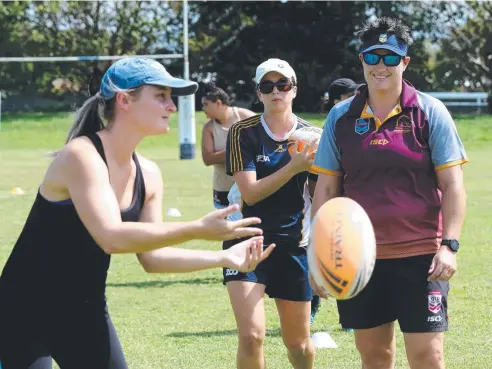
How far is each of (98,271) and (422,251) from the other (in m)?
1.69

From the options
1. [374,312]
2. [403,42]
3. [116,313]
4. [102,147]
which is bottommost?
[116,313]

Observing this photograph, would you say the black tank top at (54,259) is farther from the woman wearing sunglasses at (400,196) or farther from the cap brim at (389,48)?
the cap brim at (389,48)

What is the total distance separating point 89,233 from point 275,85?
2543mm

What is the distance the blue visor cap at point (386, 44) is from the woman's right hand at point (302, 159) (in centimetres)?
96

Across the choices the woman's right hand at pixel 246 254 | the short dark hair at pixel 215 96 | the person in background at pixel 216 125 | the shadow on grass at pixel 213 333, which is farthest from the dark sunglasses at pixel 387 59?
the short dark hair at pixel 215 96

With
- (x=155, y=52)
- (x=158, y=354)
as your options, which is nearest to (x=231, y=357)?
(x=158, y=354)

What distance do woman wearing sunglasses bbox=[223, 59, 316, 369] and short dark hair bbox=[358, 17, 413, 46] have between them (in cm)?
113

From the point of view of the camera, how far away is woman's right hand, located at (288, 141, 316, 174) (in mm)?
6137

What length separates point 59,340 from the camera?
177 inches

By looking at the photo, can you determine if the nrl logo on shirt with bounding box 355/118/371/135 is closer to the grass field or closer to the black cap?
the grass field

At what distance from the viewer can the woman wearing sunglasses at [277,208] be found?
20.9ft

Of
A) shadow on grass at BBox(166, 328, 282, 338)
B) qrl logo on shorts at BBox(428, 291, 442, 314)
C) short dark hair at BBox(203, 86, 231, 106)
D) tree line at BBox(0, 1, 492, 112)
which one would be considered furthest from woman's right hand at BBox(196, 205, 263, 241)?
tree line at BBox(0, 1, 492, 112)

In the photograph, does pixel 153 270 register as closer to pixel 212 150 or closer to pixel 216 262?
pixel 216 262

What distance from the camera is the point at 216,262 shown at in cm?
455
